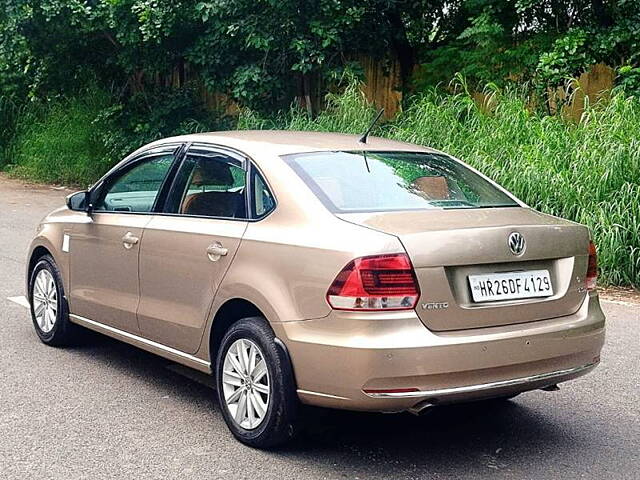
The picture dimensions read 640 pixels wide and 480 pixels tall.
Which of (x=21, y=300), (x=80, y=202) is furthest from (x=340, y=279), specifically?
(x=21, y=300)

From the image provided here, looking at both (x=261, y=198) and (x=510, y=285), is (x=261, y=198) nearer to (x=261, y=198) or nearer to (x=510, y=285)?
(x=261, y=198)

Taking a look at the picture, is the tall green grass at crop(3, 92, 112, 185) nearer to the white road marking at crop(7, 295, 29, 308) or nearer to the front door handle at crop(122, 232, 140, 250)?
the white road marking at crop(7, 295, 29, 308)

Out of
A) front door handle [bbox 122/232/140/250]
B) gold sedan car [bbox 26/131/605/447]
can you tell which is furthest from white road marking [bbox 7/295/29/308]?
front door handle [bbox 122/232/140/250]

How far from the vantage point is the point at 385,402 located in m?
4.06

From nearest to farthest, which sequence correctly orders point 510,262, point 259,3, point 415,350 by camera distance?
point 415,350
point 510,262
point 259,3

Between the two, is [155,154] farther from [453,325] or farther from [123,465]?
[453,325]

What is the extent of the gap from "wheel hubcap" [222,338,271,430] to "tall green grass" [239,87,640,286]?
5106 mm

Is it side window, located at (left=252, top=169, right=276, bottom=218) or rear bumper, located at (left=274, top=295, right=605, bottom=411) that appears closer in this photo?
rear bumper, located at (left=274, top=295, right=605, bottom=411)

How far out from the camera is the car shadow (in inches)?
177

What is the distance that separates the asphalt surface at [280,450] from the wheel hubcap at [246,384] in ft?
0.57

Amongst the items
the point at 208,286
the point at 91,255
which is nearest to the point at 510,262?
the point at 208,286

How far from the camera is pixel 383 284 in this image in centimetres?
407

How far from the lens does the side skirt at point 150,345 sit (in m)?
5.05

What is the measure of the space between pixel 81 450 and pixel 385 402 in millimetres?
1620
